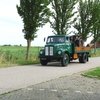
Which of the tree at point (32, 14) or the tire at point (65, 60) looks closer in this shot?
the tire at point (65, 60)

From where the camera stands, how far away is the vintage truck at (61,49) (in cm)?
1725

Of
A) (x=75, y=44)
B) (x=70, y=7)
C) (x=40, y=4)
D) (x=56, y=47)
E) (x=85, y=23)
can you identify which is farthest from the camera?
(x=85, y=23)

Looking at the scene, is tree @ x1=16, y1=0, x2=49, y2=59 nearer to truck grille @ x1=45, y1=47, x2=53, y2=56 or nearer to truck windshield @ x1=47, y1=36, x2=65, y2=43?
truck windshield @ x1=47, y1=36, x2=65, y2=43

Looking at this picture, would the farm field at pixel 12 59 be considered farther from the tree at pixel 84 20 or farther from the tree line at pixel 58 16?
the tree at pixel 84 20

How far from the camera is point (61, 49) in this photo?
17.3 m

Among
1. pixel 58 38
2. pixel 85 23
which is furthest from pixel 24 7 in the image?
pixel 85 23

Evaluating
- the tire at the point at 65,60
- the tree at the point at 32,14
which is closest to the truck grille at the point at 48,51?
the tire at the point at 65,60

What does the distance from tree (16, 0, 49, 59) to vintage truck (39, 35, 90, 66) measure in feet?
11.7

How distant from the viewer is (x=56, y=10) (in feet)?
89.0

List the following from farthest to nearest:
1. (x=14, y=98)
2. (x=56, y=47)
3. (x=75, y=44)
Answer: (x=75, y=44) < (x=56, y=47) < (x=14, y=98)

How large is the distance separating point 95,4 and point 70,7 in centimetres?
733

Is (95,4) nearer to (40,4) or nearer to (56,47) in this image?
(40,4)

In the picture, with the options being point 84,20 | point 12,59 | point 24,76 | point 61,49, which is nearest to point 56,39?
point 61,49

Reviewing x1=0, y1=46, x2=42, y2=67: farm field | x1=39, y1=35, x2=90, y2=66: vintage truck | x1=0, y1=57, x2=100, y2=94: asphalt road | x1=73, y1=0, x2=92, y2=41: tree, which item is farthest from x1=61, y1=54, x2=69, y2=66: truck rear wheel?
x1=73, y1=0, x2=92, y2=41: tree
